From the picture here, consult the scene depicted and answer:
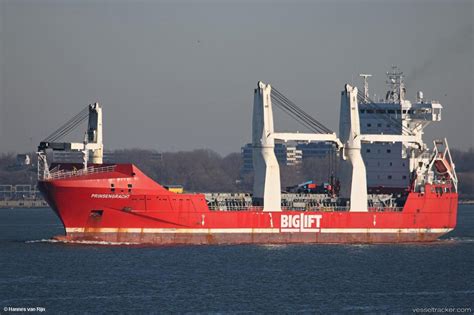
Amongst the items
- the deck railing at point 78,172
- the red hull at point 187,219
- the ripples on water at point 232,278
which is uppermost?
the deck railing at point 78,172

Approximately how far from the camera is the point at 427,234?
59.0 metres

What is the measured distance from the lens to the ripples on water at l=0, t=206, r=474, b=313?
35781 mm

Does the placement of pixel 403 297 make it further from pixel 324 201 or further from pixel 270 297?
pixel 324 201

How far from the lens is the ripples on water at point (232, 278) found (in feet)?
117

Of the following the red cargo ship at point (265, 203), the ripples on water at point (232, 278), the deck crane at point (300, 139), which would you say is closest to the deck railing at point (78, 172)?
the red cargo ship at point (265, 203)

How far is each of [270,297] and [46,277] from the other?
916cm

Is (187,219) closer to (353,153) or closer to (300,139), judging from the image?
(300,139)

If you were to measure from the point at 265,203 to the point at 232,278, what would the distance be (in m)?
13.8

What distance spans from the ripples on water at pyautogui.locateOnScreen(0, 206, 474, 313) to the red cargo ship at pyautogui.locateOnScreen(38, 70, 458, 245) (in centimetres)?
137

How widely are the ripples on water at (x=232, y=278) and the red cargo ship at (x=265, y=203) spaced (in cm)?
137

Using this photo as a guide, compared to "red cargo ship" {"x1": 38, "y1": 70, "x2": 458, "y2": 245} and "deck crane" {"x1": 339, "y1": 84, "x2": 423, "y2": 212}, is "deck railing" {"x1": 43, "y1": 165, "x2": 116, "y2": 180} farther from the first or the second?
"deck crane" {"x1": 339, "y1": 84, "x2": 423, "y2": 212}

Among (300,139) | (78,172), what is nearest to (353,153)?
(300,139)

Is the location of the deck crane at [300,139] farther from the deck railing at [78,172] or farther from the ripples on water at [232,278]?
the deck railing at [78,172]

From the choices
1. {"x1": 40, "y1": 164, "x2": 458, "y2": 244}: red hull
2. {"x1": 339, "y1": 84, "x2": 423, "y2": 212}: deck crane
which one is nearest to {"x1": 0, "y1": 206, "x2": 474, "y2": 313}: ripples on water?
{"x1": 40, "y1": 164, "x2": 458, "y2": 244}: red hull
